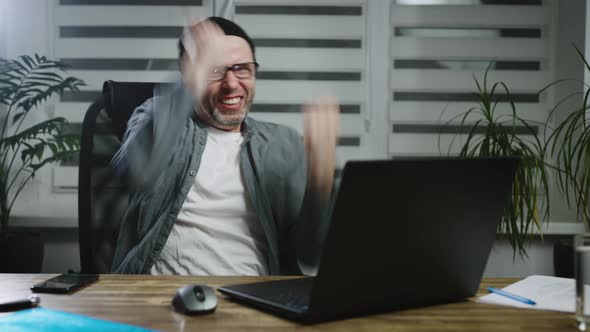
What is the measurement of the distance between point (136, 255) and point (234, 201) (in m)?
0.33

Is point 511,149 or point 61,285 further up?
point 511,149

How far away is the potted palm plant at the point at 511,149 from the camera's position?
263 centimetres

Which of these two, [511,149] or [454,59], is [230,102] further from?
[454,59]

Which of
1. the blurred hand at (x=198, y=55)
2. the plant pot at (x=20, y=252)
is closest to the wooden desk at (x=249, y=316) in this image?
the blurred hand at (x=198, y=55)

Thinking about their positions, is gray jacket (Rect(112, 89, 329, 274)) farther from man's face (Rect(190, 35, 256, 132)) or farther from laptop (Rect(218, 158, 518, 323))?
laptop (Rect(218, 158, 518, 323))

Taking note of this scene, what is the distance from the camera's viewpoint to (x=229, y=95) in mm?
2123

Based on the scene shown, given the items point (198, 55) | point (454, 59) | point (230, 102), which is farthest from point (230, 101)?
point (454, 59)

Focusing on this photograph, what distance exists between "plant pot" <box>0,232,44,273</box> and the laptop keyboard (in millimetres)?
1905

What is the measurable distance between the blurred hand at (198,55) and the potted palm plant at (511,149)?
1.17 metres

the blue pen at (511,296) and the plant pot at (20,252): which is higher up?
the blue pen at (511,296)

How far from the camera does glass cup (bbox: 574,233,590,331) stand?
2.95 feet

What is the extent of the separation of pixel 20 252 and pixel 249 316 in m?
2.06

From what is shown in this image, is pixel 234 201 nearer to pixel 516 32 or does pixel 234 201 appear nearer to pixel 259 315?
pixel 259 315

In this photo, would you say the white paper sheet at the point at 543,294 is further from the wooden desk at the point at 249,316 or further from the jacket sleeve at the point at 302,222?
the jacket sleeve at the point at 302,222
